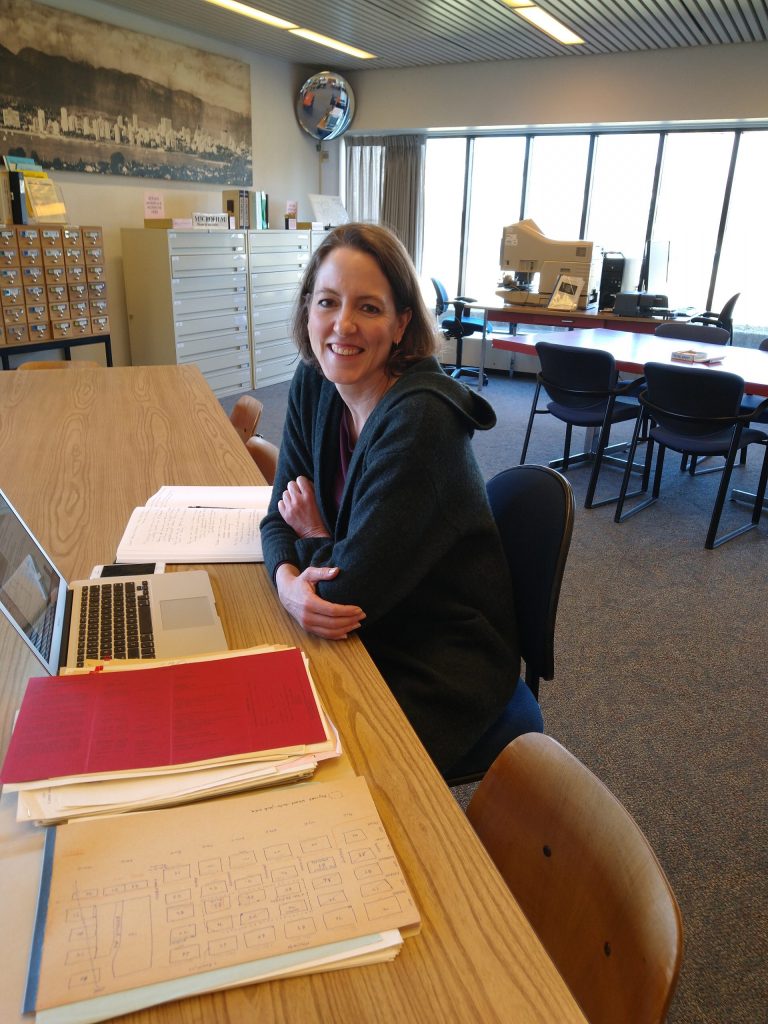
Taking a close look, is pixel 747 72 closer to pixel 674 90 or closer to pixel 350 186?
pixel 674 90

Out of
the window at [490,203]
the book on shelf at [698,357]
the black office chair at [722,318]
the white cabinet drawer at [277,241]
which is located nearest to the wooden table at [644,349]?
the book on shelf at [698,357]

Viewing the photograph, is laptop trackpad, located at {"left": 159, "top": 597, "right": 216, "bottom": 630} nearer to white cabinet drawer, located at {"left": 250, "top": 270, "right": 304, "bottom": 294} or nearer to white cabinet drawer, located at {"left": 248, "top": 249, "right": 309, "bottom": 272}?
white cabinet drawer, located at {"left": 250, "top": 270, "right": 304, "bottom": 294}

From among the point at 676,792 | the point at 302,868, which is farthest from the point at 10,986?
the point at 676,792

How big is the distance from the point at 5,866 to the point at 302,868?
272 millimetres

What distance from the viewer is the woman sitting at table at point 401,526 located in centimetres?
113

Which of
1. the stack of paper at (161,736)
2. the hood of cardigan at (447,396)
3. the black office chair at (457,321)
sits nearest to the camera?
the stack of paper at (161,736)

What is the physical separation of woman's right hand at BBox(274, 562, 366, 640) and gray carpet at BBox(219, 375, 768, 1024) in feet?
3.26

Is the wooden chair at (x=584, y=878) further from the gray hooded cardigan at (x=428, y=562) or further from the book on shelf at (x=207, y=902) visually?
the gray hooded cardigan at (x=428, y=562)

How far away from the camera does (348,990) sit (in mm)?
570

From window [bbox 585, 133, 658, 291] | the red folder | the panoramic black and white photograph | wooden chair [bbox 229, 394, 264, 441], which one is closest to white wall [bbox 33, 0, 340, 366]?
the panoramic black and white photograph

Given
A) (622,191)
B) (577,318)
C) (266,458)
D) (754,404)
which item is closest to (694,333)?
(754,404)

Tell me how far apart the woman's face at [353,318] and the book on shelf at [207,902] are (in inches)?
34.0

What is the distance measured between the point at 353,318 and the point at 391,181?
687 cm

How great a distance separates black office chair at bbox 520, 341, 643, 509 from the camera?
149 inches
